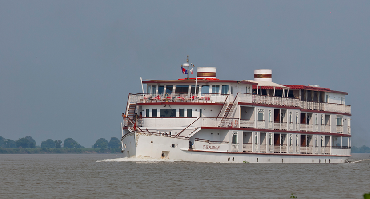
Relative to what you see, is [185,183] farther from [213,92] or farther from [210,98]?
[213,92]

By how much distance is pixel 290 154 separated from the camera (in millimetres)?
57406

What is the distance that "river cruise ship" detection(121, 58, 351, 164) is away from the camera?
50.0 meters

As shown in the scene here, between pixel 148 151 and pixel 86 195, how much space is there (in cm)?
1911

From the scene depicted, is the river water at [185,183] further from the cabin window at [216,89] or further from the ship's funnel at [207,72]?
the ship's funnel at [207,72]

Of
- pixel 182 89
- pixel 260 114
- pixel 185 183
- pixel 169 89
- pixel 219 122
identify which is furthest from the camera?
pixel 260 114

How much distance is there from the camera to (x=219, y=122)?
170 feet

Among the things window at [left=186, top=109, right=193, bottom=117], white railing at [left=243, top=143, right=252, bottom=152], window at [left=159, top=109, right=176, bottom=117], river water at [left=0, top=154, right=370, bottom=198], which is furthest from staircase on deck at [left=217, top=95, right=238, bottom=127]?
river water at [left=0, top=154, right=370, bottom=198]

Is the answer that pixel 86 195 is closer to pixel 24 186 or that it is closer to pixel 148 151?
pixel 24 186

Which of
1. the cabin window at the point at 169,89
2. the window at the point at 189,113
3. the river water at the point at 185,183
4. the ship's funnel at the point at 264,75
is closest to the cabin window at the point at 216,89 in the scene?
the window at the point at 189,113

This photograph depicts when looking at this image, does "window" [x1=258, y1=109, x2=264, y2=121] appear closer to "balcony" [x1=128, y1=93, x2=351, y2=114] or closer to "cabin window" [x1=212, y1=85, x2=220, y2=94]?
"balcony" [x1=128, y1=93, x2=351, y2=114]

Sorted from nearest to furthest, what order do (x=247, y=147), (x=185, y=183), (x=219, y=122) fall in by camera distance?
1. (x=185, y=183)
2. (x=219, y=122)
3. (x=247, y=147)

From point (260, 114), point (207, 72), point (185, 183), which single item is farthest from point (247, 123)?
point (185, 183)

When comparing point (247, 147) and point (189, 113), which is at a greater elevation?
point (189, 113)

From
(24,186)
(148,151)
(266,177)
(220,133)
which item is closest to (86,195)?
(24,186)
